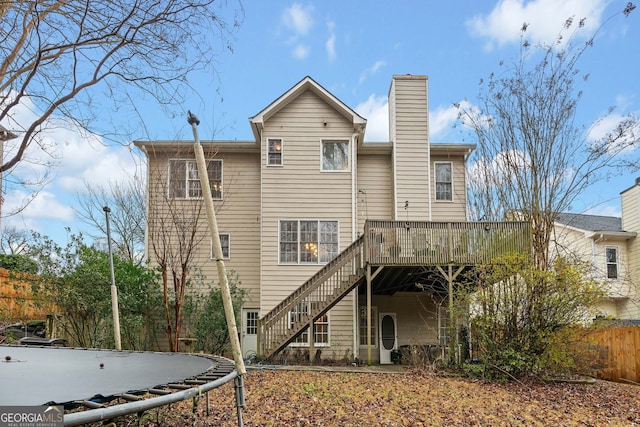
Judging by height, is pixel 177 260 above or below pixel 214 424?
above

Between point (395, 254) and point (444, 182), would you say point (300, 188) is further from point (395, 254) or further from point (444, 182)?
point (444, 182)

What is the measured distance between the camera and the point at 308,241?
1680cm

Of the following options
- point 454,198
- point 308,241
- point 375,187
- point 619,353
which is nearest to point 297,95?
point 375,187

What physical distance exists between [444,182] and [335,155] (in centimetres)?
414

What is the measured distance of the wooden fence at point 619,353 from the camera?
13.6 meters

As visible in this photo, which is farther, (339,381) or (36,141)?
(339,381)

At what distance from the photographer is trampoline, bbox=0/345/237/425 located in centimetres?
370

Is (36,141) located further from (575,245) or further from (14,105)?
(575,245)

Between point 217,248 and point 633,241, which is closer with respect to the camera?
point 217,248

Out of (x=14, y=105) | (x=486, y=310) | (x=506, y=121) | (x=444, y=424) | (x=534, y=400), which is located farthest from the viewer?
(x=506, y=121)

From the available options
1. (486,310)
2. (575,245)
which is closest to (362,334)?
(486,310)

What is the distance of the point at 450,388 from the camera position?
10414 millimetres

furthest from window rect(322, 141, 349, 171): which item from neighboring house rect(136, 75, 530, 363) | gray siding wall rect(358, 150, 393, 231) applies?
gray siding wall rect(358, 150, 393, 231)

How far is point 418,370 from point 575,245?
14.6 metres
